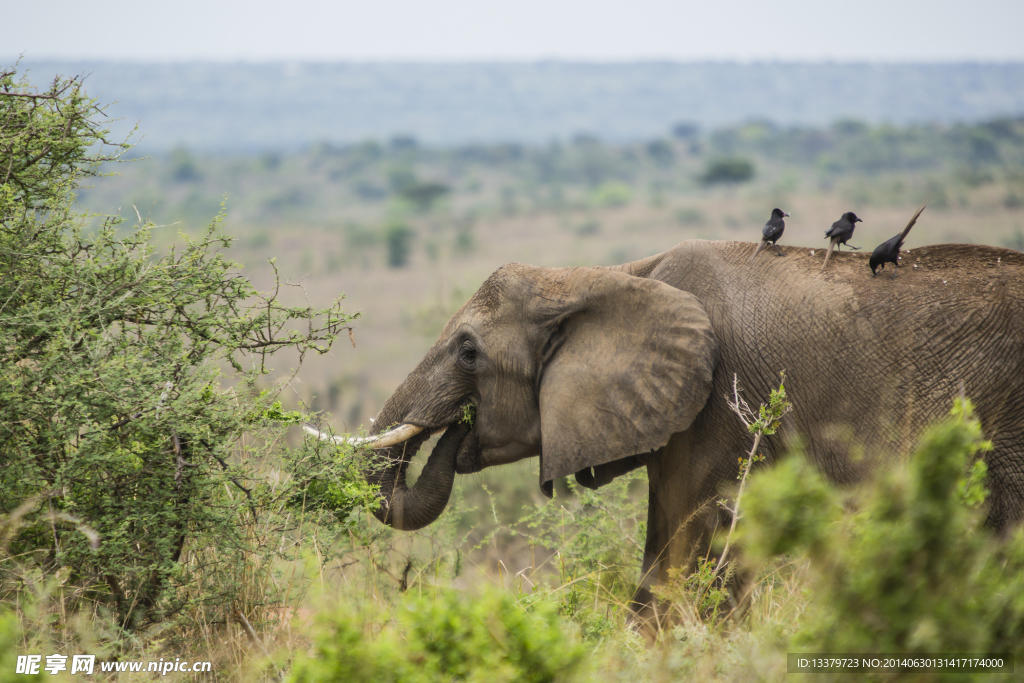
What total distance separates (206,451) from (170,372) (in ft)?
1.56

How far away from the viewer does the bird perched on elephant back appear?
4.16 meters

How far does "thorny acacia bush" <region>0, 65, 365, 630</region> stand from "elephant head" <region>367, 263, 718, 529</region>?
783 millimetres

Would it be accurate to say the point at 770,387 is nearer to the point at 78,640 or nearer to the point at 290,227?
the point at 78,640

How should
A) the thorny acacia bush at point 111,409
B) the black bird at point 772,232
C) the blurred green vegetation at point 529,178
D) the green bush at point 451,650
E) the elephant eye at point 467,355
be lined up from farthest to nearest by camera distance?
the blurred green vegetation at point 529,178 < the elephant eye at point 467,355 < the black bird at point 772,232 < the thorny acacia bush at point 111,409 < the green bush at point 451,650

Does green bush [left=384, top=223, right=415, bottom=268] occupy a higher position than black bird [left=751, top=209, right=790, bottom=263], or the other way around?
black bird [left=751, top=209, right=790, bottom=263]

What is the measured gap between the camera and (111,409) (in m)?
4.25

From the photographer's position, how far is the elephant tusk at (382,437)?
4.74 meters

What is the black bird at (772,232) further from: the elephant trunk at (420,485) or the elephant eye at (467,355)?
the elephant trunk at (420,485)

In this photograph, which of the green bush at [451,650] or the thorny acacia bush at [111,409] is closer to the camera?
the green bush at [451,650]

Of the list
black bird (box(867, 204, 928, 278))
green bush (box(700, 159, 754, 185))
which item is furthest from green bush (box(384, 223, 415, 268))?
black bird (box(867, 204, 928, 278))

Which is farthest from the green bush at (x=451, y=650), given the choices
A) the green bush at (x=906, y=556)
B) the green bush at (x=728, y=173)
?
the green bush at (x=728, y=173)

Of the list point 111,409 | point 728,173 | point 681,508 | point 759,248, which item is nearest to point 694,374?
point 681,508

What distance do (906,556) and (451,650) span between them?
1630mm

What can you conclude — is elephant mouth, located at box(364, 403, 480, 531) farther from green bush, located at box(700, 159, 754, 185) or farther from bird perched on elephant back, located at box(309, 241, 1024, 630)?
green bush, located at box(700, 159, 754, 185)
